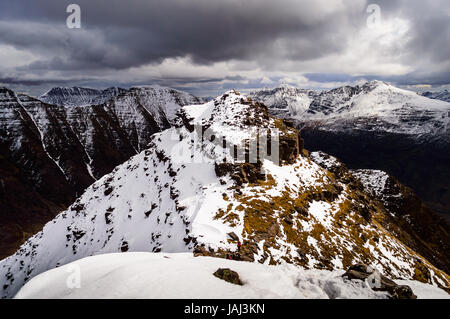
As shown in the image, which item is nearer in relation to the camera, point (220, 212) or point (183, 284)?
point (183, 284)

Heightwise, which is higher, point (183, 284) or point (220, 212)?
point (183, 284)

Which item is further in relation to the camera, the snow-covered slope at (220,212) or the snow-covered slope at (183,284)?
the snow-covered slope at (220,212)

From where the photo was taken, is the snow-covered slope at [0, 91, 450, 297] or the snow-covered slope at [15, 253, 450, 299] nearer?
the snow-covered slope at [15, 253, 450, 299]
